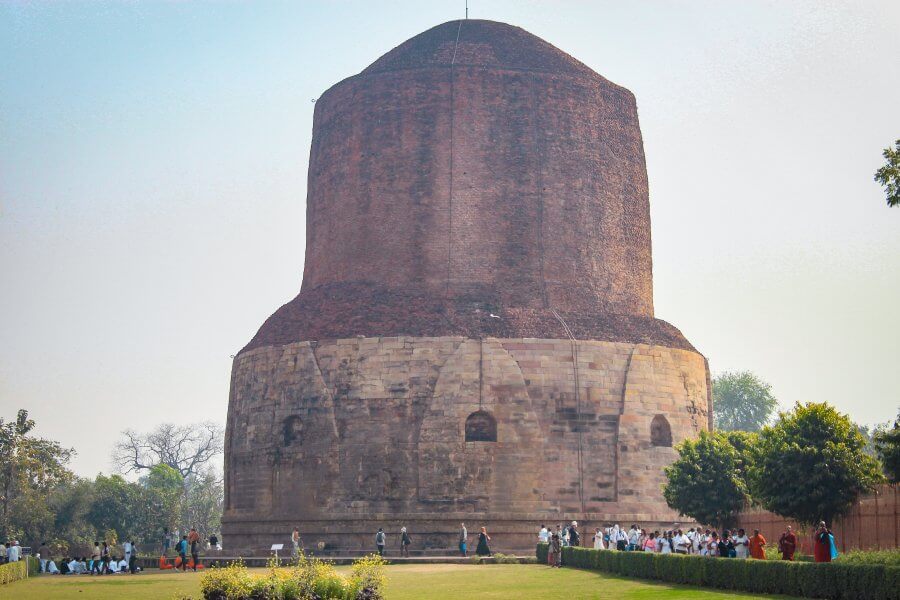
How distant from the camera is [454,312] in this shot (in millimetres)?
30438

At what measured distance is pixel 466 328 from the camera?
29.9 m

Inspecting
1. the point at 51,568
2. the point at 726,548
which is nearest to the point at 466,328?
the point at 726,548

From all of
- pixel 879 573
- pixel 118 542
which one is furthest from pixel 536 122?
pixel 118 542

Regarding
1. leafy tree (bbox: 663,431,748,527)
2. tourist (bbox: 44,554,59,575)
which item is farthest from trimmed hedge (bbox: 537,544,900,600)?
tourist (bbox: 44,554,59,575)

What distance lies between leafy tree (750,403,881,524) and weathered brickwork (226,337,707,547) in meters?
6.58

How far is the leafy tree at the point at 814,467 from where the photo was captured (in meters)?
21.8

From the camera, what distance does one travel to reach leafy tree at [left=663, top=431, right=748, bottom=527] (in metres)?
Result: 26.8

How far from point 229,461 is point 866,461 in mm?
16589

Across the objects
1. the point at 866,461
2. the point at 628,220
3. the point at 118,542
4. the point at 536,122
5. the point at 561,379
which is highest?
the point at 536,122

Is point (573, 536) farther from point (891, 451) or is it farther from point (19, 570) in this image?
point (19, 570)

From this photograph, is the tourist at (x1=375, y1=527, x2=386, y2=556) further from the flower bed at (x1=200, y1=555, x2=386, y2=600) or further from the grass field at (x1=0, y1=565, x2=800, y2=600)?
the flower bed at (x1=200, y1=555, x2=386, y2=600)

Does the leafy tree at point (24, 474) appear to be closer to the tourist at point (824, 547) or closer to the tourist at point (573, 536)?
the tourist at point (573, 536)

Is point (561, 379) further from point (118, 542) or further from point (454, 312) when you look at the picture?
point (118, 542)

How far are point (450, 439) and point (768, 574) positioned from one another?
13.2 metres
